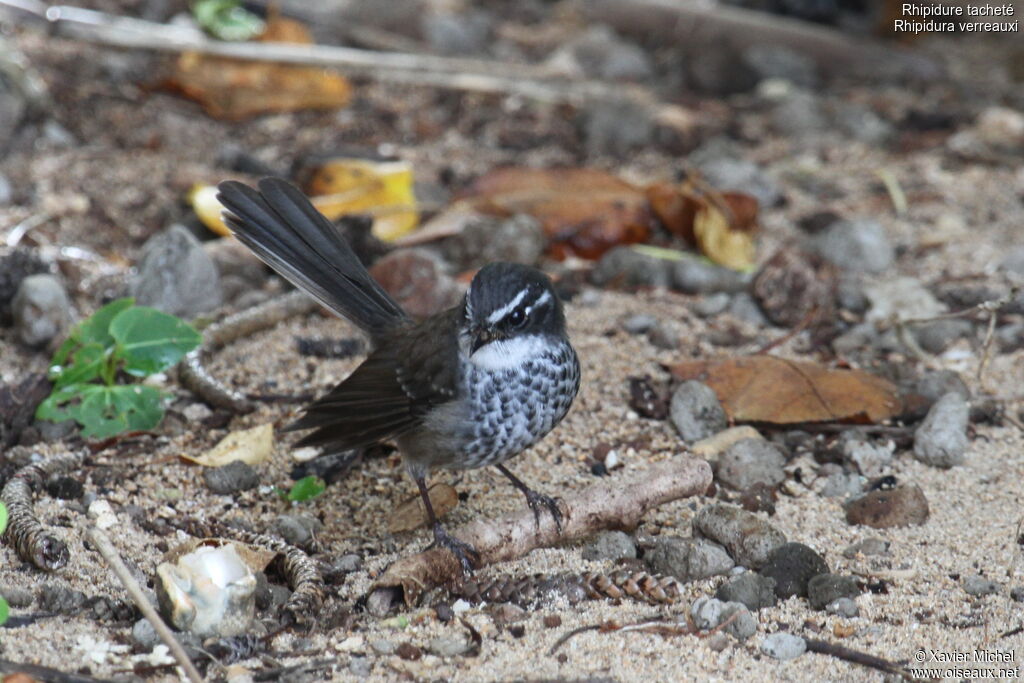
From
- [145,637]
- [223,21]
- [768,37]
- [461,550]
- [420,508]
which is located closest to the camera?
[145,637]

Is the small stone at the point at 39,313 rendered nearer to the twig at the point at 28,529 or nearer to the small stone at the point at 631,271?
the twig at the point at 28,529

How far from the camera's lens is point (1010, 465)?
4574mm

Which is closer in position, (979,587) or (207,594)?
(207,594)

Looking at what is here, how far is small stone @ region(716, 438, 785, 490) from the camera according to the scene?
177 inches

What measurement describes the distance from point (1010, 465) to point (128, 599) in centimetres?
316

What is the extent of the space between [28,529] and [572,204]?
11.6 feet

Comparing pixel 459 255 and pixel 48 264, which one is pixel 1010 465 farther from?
pixel 48 264

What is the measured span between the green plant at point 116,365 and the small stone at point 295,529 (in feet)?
2.45

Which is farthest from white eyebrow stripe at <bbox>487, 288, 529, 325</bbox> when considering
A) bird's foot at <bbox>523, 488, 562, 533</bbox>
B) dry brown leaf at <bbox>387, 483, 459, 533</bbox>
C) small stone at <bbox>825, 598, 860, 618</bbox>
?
small stone at <bbox>825, 598, 860, 618</bbox>

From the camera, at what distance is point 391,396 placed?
4316mm

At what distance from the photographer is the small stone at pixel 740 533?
398 centimetres

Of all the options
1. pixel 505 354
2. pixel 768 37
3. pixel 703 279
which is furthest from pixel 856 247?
pixel 768 37

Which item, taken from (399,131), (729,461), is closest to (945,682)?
(729,461)

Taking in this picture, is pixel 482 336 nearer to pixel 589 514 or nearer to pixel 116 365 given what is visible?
pixel 589 514
